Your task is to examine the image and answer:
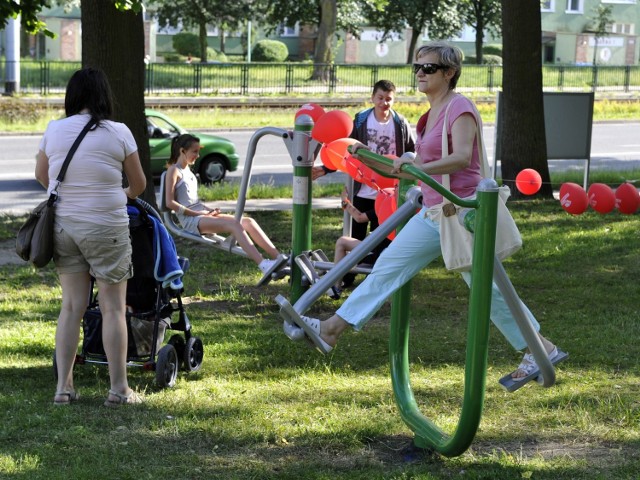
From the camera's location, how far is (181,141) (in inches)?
358

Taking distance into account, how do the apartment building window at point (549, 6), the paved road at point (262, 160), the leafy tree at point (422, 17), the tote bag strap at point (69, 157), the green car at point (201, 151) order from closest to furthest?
the tote bag strap at point (69, 157) < the paved road at point (262, 160) < the green car at point (201, 151) < the leafy tree at point (422, 17) < the apartment building window at point (549, 6)

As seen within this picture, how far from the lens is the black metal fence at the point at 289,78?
35906 mm

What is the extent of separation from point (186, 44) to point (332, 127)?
2142 inches

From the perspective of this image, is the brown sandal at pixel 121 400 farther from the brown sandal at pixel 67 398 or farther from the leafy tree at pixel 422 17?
the leafy tree at pixel 422 17

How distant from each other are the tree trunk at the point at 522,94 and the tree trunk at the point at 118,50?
5.37 metres

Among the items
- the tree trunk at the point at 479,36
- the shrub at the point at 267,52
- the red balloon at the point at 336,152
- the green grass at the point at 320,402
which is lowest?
the green grass at the point at 320,402

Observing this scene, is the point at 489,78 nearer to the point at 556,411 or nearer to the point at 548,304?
the point at 548,304

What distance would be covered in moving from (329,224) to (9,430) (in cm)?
792

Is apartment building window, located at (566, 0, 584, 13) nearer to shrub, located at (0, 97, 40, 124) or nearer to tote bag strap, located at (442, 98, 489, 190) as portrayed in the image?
shrub, located at (0, 97, 40, 124)

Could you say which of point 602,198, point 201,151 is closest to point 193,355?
point 602,198

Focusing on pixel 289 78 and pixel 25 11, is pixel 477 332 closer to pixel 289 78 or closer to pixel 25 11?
pixel 25 11

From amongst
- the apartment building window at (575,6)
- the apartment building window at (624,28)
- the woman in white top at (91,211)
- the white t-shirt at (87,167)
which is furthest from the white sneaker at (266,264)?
the apartment building window at (624,28)

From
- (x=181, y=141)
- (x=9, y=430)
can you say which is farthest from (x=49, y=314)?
(x=9, y=430)

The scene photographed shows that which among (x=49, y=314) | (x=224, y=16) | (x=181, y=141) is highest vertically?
(x=224, y=16)
